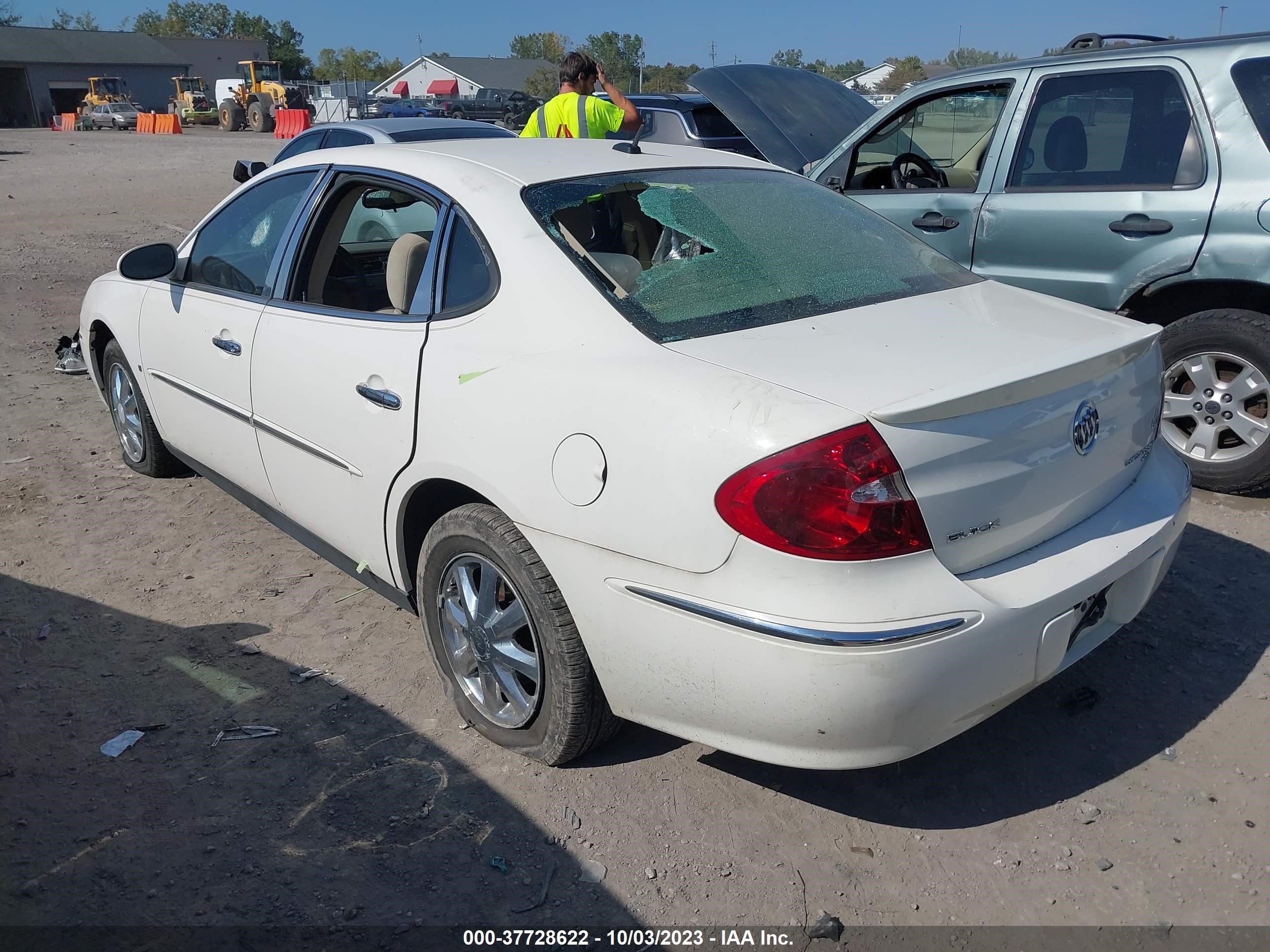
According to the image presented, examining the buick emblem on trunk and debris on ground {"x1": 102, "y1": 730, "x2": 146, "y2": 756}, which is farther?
debris on ground {"x1": 102, "y1": 730, "x2": 146, "y2": 756}

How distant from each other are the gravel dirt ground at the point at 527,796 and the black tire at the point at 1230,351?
1.70 feet

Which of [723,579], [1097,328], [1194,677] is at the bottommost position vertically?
[1194,677]

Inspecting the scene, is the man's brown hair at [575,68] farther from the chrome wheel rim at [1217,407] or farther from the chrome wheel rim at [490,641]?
the chrome wheel rim at [490,641]

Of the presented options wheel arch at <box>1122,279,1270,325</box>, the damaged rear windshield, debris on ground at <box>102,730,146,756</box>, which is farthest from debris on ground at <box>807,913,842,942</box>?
wheel arch at <box>1122,279,1270,325</box>

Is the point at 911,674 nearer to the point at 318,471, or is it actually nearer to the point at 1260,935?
the point at 1260,935

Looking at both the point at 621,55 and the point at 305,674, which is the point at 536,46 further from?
the point at 305,674

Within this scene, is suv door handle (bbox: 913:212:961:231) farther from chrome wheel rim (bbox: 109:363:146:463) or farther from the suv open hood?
chrome wheel rim (bbox: 109:363:146:463)

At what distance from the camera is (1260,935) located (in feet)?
7.64

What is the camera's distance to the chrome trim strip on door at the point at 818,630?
2184 millimetres

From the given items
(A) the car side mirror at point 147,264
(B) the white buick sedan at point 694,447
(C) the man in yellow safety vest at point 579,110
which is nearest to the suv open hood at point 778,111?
(C) the man in yellow safety vest at point 579,110

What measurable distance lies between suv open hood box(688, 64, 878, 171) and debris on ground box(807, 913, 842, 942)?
5038mm

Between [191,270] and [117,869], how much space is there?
2569 millimetres

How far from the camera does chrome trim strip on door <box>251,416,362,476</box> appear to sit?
3279 millimetres

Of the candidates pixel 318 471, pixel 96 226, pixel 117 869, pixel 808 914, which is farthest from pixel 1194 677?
pixel 96 226
